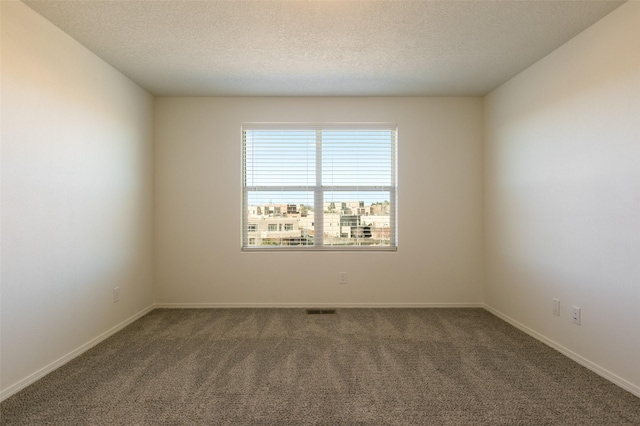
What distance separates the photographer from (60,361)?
2.52m

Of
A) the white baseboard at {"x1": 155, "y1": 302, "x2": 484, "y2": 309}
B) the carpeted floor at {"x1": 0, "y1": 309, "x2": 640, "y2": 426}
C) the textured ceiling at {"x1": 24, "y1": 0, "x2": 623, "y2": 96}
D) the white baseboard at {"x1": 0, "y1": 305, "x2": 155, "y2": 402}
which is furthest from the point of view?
the white baseboard at {"x1": 155, "y1": 302, "x2": 484, "y2": 309}

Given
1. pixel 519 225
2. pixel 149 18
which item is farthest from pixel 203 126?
pixel 519 225

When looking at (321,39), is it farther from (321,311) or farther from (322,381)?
(321,311)

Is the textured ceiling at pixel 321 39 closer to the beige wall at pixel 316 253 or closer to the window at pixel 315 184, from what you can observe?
the beige wall at pixel 316 253

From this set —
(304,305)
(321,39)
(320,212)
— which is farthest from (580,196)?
(304,305)

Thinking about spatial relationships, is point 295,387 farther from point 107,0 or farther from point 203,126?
point 203,126

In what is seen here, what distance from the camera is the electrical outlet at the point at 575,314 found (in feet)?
8.59

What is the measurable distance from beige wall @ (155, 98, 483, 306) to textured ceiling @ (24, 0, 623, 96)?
0.39 metres

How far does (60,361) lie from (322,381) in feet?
6.29

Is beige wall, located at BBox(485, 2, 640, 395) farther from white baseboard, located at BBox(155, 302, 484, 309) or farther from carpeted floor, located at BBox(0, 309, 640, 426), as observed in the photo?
white baseboard, located at BBox(155, 302, 484, 309)

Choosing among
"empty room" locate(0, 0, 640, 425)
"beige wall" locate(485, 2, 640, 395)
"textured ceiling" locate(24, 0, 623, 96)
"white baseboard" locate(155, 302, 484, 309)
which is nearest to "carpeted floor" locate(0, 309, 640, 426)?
"empty room" locate(0, 0, 640, 425)

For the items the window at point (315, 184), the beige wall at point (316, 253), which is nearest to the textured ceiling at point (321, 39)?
the beige wall at point (316, 253)

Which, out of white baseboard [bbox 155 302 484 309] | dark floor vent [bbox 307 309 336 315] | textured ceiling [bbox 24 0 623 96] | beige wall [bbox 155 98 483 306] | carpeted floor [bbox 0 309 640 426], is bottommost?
carpeted floor [bbox 0 309 640 426]

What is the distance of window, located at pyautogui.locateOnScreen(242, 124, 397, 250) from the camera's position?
4.10 meters
